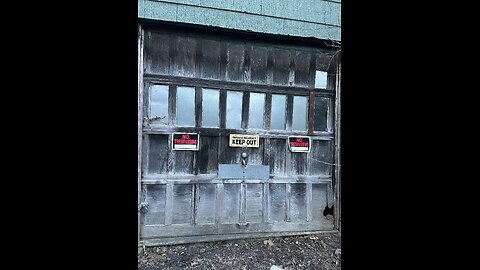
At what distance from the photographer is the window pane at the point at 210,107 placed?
3.00m

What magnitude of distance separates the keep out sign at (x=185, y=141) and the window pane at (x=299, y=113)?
124 cm

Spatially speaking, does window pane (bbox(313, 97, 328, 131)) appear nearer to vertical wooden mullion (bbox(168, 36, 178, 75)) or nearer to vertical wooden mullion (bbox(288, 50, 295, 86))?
vertical wooden mullion (bbox(288, 50, 295, 86))

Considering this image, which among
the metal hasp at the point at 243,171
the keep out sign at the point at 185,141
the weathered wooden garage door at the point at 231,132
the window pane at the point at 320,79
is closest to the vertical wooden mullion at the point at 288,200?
the weathered wooden garage door at the point at 231,132

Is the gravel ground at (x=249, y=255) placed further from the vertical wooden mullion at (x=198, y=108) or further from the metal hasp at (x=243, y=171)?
the vertical wooden mullion at (x=198, y=108)

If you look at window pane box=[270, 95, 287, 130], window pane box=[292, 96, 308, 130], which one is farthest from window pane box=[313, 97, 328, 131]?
window pane box=[270, 95, 287, 130]

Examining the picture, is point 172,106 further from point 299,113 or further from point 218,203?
point 299,113

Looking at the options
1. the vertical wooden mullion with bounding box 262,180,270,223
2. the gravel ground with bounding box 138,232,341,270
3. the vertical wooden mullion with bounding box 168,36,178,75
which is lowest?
the gravel ground with bounding box 138,232,341,270

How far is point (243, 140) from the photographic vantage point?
3.06m

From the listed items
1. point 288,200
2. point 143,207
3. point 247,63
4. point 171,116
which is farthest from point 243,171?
point 247,63

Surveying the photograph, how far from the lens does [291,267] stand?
8.66 feet

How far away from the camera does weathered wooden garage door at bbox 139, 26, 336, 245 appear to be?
2887 millimetres
